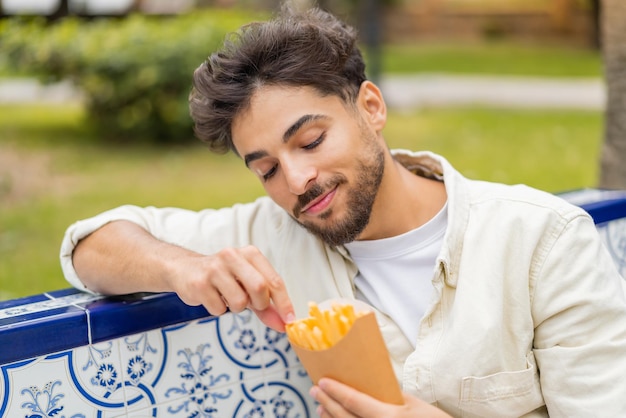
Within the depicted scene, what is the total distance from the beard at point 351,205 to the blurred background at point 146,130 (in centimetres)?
253

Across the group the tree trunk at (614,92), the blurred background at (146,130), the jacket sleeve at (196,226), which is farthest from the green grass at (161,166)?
the tree trunk at (614,92)

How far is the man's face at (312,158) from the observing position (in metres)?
2.13

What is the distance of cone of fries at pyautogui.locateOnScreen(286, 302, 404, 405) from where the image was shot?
165 cm

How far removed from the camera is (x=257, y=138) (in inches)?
85.8

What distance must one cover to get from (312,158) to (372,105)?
378 mm

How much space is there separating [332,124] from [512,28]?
78.8 feet

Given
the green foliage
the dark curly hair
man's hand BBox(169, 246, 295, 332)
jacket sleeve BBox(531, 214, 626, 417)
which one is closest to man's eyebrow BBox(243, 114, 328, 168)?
the dark curly hair

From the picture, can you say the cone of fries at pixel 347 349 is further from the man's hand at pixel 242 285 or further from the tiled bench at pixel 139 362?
the tiled bench at pixel 139 362

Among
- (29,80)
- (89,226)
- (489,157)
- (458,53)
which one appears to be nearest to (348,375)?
(89,226)

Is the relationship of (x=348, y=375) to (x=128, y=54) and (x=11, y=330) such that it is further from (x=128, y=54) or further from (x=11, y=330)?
(x=128, y=54)

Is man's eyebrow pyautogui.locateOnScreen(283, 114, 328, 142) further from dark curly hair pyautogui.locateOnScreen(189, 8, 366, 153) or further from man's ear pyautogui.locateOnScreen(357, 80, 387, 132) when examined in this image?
man's ear pyautogui.locateOnScreen(357, 80, 387, 132)

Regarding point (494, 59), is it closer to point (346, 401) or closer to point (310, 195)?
point (310, 195)

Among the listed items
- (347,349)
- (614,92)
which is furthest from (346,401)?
(614,92)

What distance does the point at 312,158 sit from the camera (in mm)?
2133
